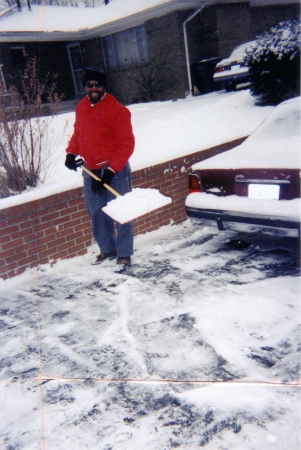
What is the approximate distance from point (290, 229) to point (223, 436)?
1797 mm

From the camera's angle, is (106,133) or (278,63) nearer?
(106,133)

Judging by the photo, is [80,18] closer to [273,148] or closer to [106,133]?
[106,133]

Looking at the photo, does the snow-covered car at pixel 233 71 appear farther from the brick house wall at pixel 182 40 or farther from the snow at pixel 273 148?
the snow at pixel 273 148

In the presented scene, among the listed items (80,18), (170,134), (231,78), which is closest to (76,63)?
(80,18)

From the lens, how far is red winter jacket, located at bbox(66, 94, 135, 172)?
3465 millimetres

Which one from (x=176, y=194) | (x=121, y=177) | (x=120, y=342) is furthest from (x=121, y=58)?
(x=120, y=342)

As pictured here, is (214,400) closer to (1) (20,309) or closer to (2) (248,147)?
(1) (20,309)

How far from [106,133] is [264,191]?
1.54m

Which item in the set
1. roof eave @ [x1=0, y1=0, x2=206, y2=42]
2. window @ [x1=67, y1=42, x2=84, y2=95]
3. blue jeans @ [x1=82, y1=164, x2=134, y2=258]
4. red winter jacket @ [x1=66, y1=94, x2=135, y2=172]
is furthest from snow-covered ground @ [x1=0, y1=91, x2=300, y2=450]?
window @ [x1=67, y1=42, x2=84, y2=95]

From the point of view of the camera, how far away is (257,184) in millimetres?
3305

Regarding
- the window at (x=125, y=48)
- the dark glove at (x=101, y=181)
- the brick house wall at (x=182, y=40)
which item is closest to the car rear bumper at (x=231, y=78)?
the brick house wall at (x=182, y=40)

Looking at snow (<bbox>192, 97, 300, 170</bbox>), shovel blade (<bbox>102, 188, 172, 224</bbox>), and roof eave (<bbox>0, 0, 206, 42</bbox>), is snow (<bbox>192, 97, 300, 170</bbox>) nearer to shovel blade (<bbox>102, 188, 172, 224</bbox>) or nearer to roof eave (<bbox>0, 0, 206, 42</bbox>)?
shovel blade (<bbox>102, 188, 172, 224</bbox>)

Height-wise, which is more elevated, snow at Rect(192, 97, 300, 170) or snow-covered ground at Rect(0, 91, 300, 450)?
snow at Rect(192, 97, 300, 170)

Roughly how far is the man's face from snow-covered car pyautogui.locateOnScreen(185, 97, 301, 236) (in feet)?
3.90
